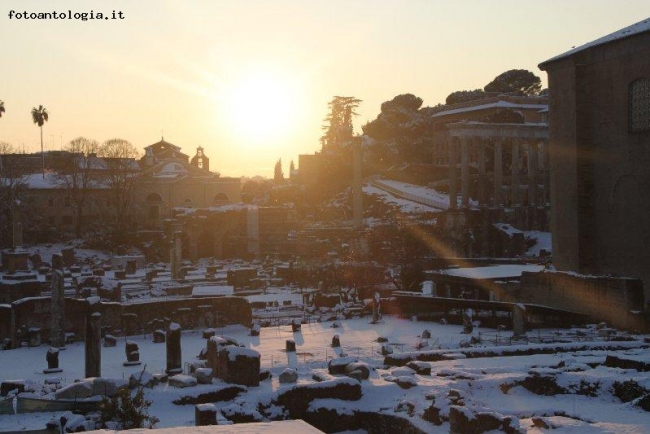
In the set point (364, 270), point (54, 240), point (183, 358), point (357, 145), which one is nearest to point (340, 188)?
point (357, 145)

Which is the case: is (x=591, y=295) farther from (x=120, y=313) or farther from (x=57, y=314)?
(x=57, y=314)

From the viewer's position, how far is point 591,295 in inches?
917

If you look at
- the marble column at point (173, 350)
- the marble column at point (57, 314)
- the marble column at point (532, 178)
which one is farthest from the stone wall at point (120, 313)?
the marble column at point (532, 178)

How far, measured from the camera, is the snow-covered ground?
1317cm

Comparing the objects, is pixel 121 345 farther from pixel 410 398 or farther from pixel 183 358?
pixel 410 398

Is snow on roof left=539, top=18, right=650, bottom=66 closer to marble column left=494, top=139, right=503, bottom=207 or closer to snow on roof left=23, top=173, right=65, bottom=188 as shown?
marble column left=494, top=139, right=503, bottom=207

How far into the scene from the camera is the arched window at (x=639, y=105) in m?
27.8

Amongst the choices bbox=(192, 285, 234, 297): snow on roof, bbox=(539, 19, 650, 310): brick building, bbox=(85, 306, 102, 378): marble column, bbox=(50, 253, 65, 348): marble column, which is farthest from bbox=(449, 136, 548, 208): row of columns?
bbox=(85, 306, 102, 378): marble column

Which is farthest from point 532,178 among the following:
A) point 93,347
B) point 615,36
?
point 93,347

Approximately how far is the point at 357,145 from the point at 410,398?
42.4 metres

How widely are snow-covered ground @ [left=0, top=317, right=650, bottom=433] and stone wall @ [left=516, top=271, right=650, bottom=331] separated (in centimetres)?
320

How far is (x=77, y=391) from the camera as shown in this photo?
14469 millimetres

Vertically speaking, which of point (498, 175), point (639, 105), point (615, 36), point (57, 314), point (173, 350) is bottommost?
point (173, 350)

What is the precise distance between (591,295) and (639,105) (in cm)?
887
